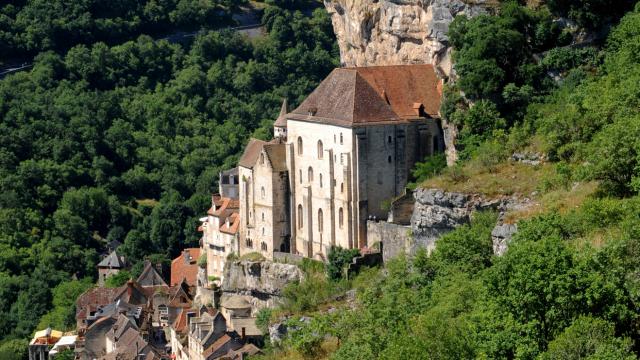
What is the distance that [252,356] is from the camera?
70.3 metres

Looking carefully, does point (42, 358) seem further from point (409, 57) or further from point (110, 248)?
point (409, 57)

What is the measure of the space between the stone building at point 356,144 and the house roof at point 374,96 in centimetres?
5

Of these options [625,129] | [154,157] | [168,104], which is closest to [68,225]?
[154,157]

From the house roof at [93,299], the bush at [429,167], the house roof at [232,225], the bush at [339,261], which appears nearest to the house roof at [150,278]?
the house roof at [93,299]

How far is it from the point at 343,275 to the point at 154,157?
188 ft

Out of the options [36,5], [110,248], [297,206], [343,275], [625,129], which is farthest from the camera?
[36,5]

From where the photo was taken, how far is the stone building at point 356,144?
6912 centimetres

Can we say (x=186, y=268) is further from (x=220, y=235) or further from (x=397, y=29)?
(x=397, y=29)

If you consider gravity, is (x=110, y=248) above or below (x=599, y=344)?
below

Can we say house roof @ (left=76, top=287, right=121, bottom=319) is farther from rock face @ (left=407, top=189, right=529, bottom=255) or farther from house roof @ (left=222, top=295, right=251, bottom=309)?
rock face @ (left=407, top=189, right=529, bottom=255)

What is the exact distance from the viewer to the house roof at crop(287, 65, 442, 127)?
227ft

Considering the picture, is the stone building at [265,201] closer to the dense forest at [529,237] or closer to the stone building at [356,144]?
the stone building at [356,144]

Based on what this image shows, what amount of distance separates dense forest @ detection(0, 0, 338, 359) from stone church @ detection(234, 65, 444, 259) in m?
26.6

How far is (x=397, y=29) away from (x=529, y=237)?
112 feet
